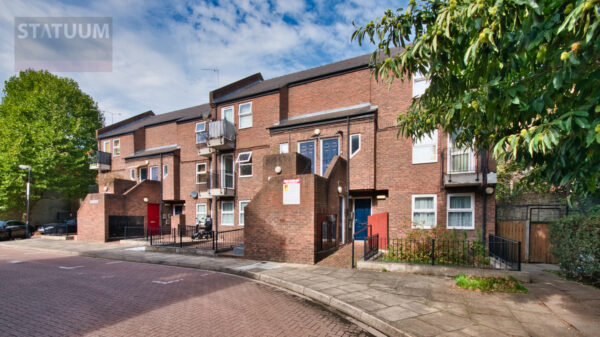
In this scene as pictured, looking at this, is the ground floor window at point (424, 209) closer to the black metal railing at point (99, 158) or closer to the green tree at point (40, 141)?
the black metal railing at point (99, 158)

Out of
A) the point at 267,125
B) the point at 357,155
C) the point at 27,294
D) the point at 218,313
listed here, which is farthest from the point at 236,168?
the point at 218,313

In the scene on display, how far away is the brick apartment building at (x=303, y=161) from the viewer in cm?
1138

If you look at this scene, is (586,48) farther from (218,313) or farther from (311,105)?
(311,105)

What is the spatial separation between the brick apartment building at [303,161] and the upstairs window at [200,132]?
0.26ft

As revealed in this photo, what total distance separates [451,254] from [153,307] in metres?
8.32

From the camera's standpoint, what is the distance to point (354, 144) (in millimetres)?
13336

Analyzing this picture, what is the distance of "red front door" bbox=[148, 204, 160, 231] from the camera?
65.2ft

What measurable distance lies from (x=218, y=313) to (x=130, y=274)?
17.3 feet

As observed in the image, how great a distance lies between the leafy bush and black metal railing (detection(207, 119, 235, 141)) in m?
15.4

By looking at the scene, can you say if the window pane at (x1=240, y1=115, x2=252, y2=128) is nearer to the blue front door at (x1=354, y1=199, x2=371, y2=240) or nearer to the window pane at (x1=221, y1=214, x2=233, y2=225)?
the window pane at (x1=221, y1=214, x2=233, y2=225)

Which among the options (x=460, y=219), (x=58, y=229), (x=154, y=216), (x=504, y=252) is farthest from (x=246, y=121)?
(x=58, y=229)

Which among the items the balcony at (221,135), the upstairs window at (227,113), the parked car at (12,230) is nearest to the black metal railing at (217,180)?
the balcony at (221,135)

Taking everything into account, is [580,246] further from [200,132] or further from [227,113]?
[200,132]

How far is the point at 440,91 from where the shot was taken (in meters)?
4.55
